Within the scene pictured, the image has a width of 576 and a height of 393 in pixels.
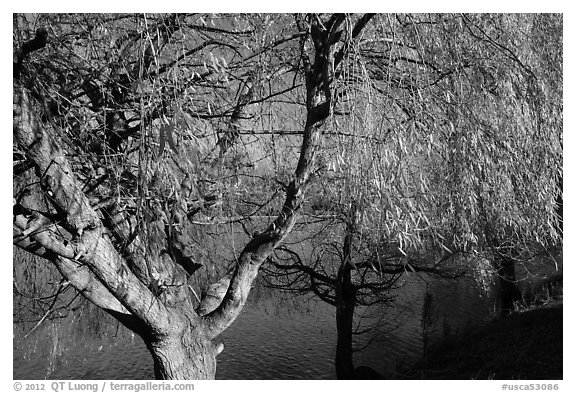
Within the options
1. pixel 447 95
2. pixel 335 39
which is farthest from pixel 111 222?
pixel 447 95

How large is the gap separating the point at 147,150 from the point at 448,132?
56.6 inches

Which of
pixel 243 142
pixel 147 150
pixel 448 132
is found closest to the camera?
pixel 147 150

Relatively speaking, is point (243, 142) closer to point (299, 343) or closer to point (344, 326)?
point (344, 326)

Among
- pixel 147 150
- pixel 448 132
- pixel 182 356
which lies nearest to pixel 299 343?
pixel 182 356

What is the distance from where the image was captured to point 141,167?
5.98ft

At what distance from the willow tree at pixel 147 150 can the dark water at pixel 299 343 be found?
3527 millimetres

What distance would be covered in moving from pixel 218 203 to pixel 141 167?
0.58 meters

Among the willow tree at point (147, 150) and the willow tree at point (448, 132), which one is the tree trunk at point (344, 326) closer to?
the willow tree at point (448, 132)

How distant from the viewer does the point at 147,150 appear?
1.89 m

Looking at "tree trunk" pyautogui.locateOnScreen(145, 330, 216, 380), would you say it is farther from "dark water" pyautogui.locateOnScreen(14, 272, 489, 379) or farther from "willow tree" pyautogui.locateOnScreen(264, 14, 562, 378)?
"dark water" pyautogui.locateOnScreen(14, 272, 489, 379)

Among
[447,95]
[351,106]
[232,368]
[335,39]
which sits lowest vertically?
[232,368]

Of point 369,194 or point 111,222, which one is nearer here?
point 369,194

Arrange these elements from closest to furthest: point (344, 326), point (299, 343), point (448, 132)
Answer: point (448, 132) < point (344, 326) < point (299, 343)

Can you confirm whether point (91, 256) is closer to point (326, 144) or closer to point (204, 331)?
point (204, 331)
